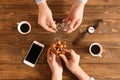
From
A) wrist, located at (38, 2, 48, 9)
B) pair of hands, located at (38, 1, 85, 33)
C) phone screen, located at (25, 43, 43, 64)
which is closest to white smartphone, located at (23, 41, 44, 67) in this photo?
phone screen, located at (25, 43, 43, 64)

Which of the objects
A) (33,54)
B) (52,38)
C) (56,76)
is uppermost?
(52,38)

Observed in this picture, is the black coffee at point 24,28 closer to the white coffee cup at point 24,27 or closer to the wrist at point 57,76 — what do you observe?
the white coffee cup at point 24,27

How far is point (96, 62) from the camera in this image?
56.3 inches

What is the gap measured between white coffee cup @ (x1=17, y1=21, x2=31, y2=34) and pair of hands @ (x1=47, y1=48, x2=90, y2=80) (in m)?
0.19

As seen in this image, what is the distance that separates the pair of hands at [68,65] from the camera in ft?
4.45

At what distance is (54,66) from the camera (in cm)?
137

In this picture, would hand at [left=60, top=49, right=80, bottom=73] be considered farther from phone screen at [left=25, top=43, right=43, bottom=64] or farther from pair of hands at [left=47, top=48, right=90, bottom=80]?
phone screen at [left=25, top=43, right=43, bottom=64]

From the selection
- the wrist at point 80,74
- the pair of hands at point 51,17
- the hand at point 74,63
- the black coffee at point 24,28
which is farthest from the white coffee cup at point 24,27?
the wrist at point 80,74

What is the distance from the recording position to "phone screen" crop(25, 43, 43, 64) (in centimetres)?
139

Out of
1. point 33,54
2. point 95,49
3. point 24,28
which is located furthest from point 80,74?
point 24,28

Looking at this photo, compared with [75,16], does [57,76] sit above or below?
below

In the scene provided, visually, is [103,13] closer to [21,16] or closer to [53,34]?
[53,34]

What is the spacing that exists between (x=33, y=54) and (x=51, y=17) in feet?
0.82

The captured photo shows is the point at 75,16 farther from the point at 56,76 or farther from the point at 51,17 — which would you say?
the point at 56,76
